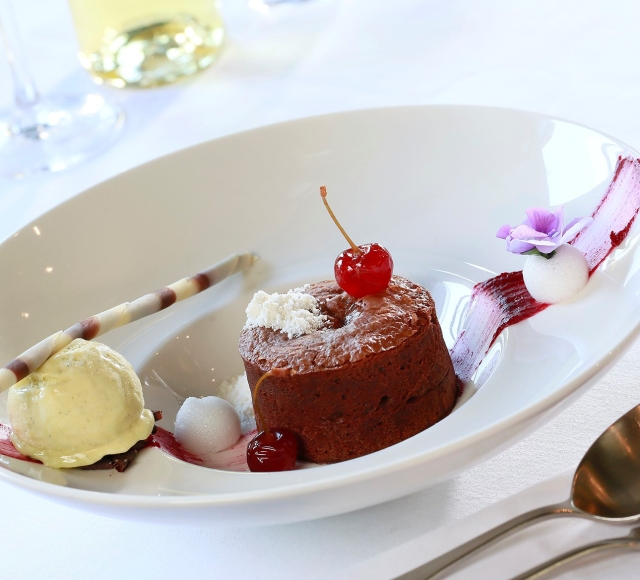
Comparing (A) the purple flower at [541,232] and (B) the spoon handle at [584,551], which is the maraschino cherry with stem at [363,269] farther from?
(B) the spoon handle at [584,551]

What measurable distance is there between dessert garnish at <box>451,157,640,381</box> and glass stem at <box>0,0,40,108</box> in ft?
5.03

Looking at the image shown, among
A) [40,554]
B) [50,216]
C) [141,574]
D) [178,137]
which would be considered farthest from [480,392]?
[178,137]

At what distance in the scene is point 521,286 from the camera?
119 cm

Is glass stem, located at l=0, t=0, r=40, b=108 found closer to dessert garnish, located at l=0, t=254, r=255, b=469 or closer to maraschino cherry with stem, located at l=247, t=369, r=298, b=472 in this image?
dessert garnish, located at l=0, t=254, r=255, b=469

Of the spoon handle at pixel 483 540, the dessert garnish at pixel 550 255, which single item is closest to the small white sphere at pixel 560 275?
the dessert garnish at pixel 550 255

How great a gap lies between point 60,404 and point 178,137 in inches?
49.8

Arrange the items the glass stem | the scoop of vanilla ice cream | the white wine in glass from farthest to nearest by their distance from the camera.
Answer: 1. the white wine in glass
2. the glass stem
3. the scoop of vanilla ice cream

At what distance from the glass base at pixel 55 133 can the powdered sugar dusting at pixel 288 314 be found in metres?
1.19

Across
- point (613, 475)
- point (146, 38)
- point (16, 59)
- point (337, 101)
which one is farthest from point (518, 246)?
point (16, 59)

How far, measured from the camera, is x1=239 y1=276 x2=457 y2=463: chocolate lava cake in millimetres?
1082

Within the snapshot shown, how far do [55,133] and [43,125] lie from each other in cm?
6

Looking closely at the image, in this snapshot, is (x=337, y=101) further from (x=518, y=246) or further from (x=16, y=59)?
(x=518, y=246)

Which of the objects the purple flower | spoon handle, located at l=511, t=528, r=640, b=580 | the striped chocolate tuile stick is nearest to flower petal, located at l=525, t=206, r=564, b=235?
the purple flower

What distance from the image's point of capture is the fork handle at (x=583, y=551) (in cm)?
86
